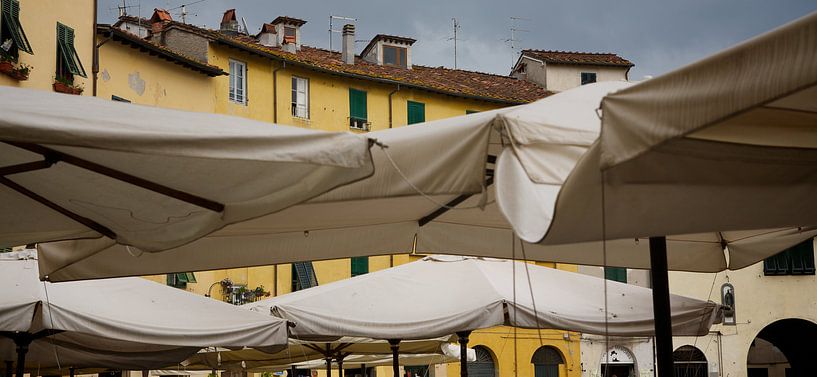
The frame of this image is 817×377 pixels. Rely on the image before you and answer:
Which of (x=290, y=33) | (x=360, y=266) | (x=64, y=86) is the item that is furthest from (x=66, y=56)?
(x=290, y=33)

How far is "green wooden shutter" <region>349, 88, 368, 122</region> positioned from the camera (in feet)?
115

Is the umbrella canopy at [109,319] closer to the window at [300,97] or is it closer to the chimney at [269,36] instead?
the window at [300,97]

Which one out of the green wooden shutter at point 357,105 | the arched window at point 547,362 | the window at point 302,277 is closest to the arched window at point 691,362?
the arched window at point 547,362

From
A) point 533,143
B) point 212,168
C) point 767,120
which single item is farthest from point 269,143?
point 767,120

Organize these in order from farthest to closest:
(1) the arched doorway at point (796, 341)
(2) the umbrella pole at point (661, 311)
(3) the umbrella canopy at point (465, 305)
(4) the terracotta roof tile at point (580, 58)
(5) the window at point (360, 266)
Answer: (4) the terracotta roof tile at point (580, 58), (1) the arched doorway at point (796, 341), (5) the window at point (360, 266), (3) the umbrella canopy at point (465, 305), (2) the umbrella pole at point (661, 311)

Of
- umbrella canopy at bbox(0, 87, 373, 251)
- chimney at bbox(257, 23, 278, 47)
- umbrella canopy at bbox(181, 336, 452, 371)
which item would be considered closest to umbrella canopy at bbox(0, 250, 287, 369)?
umbrella canopy at bbox(0, 87, 373, 251)

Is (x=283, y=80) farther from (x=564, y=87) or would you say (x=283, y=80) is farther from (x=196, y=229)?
(x=196, y=229)

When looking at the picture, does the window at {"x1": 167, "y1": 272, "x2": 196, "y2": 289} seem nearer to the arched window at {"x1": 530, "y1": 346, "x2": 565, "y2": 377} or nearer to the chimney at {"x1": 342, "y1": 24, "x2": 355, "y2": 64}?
the chimney at {"x1": 342, "y1": 24, "x2": 355, "y2": 64}

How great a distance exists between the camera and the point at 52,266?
6.11 metres

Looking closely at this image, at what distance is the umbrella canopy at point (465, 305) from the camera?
8.30m

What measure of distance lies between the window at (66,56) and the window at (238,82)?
8141 mm

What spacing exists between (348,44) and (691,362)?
15187mm

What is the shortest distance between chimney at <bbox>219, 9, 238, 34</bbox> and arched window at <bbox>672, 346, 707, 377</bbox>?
1768cm

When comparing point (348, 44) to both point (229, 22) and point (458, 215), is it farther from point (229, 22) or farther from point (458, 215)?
point (458, 215)
